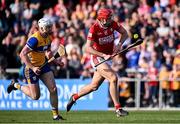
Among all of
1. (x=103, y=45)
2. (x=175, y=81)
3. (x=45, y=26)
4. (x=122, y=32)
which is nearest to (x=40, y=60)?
(x=45, y=26)

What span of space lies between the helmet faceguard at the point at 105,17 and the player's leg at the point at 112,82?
87cm

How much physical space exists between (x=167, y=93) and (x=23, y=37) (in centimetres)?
474

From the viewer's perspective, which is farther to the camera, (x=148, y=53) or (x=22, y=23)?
(x=22, y=23)

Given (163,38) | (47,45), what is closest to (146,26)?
(163,38)

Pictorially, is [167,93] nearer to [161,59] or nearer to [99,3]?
[161,59]

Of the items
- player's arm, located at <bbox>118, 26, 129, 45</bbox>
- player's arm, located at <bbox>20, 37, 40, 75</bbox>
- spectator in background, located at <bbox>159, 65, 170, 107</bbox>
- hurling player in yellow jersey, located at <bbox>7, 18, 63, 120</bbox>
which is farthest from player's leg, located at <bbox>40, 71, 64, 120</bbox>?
spectator in background, located at <bbox>159, 65, 170, 107</bbox>

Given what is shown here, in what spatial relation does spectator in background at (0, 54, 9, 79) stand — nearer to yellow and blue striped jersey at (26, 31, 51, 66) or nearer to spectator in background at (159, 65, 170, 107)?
spectator in background at (159, 65, 170, 107)

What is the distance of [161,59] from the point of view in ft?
74.2

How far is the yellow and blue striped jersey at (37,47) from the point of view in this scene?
621 inches

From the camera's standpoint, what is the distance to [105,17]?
625 inches

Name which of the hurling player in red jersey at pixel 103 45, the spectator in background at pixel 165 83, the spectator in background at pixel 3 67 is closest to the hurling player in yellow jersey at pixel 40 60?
the hurling player in red jersey at pixel 103 45

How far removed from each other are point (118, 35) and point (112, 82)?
23.9 ft

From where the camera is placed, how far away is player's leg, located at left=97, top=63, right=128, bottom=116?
15.6 meters

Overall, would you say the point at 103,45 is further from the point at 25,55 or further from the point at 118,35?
the point at 118,35
